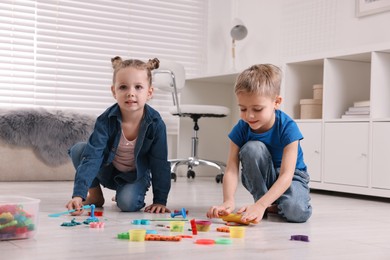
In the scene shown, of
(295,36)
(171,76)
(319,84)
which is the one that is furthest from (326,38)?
(171,76)

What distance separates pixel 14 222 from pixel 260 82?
0.90 metres

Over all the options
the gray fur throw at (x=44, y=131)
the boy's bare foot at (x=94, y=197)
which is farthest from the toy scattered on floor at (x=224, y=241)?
the gray fur throw at (x=44, y=131)

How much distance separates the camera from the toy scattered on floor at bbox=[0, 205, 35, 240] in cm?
152

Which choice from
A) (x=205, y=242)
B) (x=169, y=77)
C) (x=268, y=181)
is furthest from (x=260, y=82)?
(x=169, y=77)

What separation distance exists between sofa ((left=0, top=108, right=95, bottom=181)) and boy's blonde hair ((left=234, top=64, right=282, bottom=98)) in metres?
2.08

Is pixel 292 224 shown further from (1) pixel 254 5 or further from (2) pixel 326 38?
A: (1) pixel 254 5

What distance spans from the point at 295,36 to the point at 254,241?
10.5ft

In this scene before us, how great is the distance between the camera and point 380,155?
9.97 feet

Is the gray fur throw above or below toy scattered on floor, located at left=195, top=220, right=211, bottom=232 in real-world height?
above

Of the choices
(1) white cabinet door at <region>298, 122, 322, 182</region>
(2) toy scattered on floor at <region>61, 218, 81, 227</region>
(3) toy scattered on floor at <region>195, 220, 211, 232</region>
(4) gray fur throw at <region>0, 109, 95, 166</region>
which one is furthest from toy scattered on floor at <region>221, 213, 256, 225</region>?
(4) gray fur throw at <region>0, 109, 95, 166</region>

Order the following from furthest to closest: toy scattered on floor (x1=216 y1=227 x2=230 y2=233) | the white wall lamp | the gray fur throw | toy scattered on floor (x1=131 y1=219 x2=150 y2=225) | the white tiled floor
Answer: the white wall lamp
the gray fur throw
toy scattered on floor (x1=131 y1=219 x2=150 y2=225)
toy scattered on floor (x1=216 y1=227 x2=230 y2=233)
the white tiled floor

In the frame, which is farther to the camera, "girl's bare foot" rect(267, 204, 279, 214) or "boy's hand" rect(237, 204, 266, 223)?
"girl's bare foot" rect(267, 204, 279, 214)

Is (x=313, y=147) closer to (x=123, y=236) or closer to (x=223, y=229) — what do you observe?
(x=223, y=229)

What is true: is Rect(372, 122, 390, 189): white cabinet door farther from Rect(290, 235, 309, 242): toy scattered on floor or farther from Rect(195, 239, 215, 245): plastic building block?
Rect(195, 239, 215, 245): plastic building block
